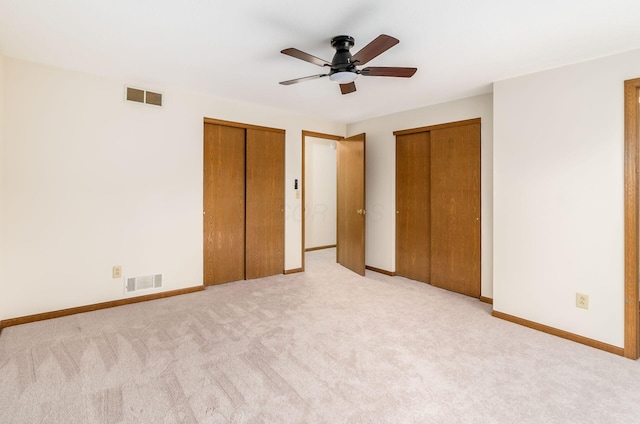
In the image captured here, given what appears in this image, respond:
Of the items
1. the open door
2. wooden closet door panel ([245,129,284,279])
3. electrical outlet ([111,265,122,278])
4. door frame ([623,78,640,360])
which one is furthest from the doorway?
door frame ([623,78,640,360])

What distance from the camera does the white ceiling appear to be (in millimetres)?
1945

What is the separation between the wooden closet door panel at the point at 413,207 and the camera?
4262 millimetres

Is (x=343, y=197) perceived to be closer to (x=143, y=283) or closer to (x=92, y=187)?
(x=143, y=283)

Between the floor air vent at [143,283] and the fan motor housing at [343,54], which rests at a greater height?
the fan motor housing at [343,54]

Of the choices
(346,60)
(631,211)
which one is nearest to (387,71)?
(346,60)

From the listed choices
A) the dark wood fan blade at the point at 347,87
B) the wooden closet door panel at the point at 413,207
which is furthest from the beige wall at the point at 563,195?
the dark wood fan blade at the point at 347,87

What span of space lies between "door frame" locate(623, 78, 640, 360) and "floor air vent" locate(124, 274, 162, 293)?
4280 millimetres

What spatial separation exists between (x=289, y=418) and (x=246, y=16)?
2.39 m

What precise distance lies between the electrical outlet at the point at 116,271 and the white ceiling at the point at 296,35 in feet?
6.26

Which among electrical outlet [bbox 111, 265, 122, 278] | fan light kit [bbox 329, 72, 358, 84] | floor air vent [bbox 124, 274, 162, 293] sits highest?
fan light kit [bbox 329, 72, 358, 84]

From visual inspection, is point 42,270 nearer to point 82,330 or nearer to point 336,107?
point 82,330

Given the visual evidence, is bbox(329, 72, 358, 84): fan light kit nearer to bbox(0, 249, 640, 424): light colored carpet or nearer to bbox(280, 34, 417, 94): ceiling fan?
bbox(280, 34, 417, 94): ceiling fan

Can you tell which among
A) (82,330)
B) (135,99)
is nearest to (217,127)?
(135,99)

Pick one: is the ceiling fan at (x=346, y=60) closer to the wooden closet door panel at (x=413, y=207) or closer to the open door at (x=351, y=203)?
the wooden closet door panel at (x=413, y=207)
